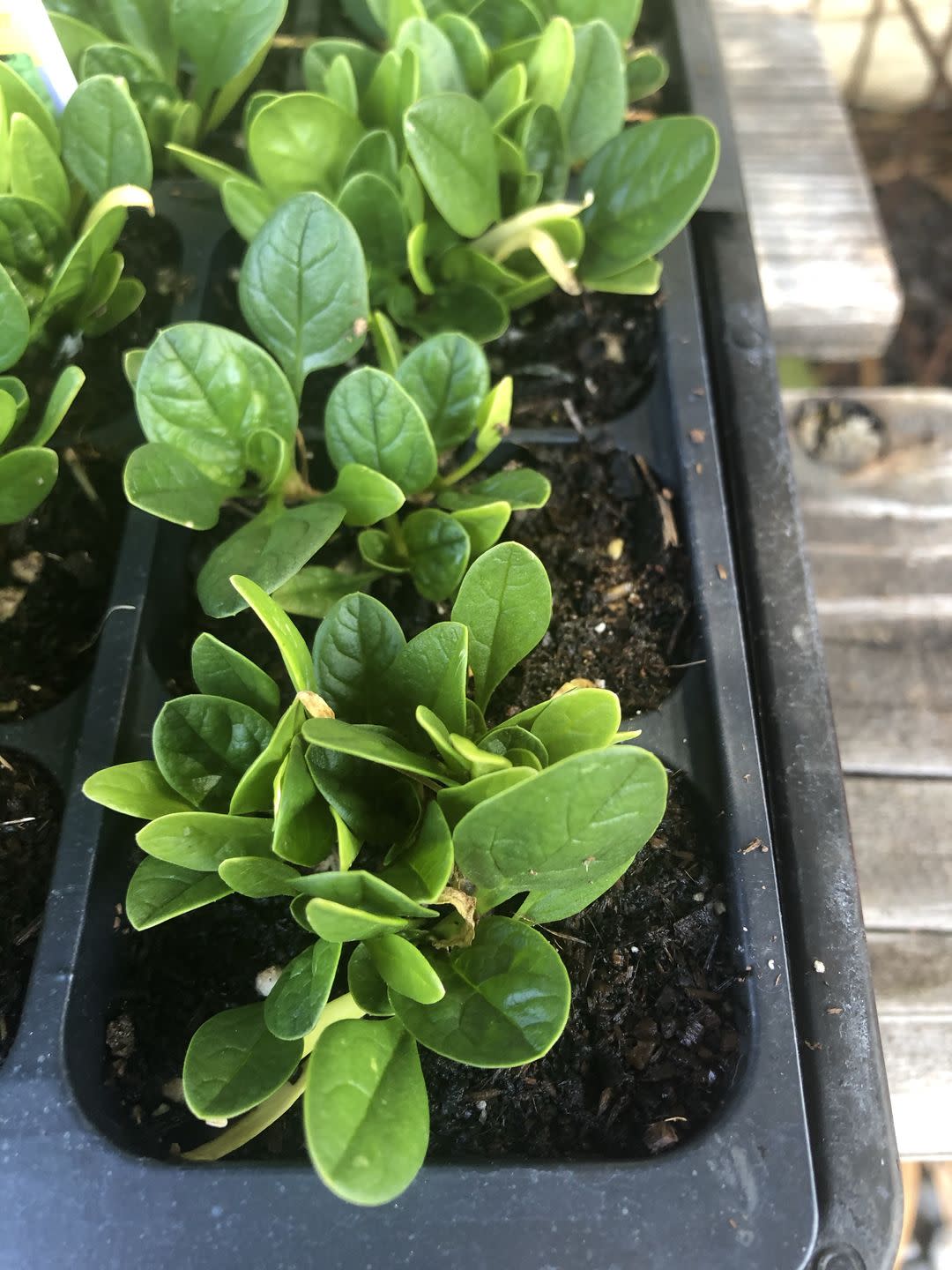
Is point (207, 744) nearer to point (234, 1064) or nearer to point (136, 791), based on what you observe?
point (136, 791)

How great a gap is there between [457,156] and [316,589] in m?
0.31

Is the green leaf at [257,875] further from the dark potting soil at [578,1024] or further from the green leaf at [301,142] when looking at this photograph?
the green leaf at [301,142]

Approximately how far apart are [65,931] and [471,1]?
77cm

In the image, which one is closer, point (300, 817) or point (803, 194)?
point (300, 817)

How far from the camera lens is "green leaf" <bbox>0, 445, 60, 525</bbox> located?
0.58 meters

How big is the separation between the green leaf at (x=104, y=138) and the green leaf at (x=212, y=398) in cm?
16

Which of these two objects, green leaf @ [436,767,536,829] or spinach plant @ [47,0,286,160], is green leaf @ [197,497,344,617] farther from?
spinach plant @ [47,0,286,160]

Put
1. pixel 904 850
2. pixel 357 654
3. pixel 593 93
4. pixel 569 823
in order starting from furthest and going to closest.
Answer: pixel 904 850, pixel 593 93, pixel 357 654, pixel 569 823

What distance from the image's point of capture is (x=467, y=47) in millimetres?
736

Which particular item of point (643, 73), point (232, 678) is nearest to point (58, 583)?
point (232, 678)

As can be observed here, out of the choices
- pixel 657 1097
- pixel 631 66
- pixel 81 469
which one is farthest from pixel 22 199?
pixel 657 1097

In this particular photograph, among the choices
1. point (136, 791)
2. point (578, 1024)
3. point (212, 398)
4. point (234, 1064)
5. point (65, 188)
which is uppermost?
point (65, 188)

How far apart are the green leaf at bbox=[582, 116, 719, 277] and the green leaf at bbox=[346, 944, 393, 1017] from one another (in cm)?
51

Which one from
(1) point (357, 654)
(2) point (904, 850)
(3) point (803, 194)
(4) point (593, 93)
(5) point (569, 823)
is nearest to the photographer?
(5) point (569, 823)
